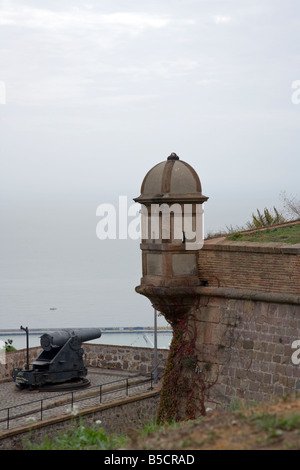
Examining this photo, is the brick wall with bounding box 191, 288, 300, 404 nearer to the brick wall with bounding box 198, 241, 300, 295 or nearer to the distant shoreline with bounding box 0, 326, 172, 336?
the brick wall with bounding box 198, 241, 300, 295

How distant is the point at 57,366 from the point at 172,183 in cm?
777

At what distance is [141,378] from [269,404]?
1293 cm

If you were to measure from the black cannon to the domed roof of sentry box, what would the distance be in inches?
271

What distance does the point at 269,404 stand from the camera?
8.79 m

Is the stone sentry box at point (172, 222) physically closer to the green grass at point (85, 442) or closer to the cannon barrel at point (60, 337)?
the green grass at point (85, 442)

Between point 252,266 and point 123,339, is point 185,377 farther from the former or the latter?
point 123,339

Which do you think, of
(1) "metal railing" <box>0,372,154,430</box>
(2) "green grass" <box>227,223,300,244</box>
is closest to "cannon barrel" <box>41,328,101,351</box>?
(1) "metal railing" <box>0,372,154,430</box>

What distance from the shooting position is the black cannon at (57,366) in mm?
19953

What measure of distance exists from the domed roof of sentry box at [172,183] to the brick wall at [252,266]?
1.03 m

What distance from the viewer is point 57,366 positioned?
2005 cm

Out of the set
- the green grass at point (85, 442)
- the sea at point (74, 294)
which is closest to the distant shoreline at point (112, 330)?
the sea at point (74, 294)
